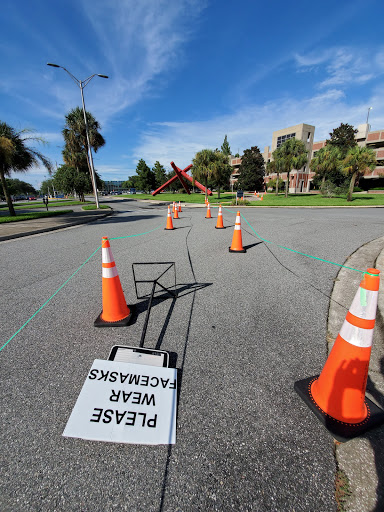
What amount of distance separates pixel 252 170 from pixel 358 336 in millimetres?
65897

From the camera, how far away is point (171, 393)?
1.76 m

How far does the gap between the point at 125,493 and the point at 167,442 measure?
0.33 meters

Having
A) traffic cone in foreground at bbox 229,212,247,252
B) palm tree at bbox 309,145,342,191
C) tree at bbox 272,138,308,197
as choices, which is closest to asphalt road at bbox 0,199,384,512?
traffic cone in foreground at bbox 229,212,247,252

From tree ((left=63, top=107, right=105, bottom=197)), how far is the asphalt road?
1401 inches

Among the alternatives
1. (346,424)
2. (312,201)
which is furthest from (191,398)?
(312,201)

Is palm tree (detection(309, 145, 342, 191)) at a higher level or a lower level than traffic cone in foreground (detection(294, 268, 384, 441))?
higher

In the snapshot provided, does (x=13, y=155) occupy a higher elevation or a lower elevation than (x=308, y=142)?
lower

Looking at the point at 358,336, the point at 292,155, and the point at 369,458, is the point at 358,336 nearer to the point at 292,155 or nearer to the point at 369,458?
the point at 369,458

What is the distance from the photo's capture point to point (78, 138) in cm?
3331

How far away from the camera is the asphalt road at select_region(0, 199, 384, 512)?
1.22 m

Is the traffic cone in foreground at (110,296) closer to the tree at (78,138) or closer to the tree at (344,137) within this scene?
the tree at (78,138)

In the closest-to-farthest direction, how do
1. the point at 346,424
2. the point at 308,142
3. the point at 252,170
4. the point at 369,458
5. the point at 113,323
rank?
the point at 369,458, the point at 346,424, the point at 113,323, the point at 308,142, the point at 252,170

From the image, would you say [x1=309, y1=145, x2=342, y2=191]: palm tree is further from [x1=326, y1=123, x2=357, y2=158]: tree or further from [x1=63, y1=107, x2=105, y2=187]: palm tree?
[x1=63, y1=107, x2=105, y2=187]: palm tree

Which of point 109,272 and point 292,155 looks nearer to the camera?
point 109,272
